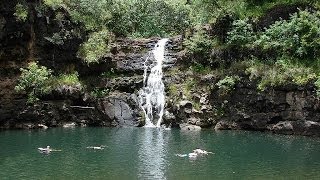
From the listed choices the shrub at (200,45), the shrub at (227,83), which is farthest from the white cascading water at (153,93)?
the shrub at (227,83)

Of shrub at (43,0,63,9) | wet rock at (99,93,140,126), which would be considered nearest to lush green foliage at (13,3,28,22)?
shrub at (43,0,63,9)

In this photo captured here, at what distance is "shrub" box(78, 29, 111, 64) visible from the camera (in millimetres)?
52612

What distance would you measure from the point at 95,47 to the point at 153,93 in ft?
28.1

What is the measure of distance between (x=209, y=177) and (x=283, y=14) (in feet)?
95.4

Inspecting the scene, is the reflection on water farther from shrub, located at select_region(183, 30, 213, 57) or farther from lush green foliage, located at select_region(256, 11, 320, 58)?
lush green foliage, located at select_region(256, 11, 320, 58)

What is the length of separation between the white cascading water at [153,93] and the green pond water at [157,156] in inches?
A: 237

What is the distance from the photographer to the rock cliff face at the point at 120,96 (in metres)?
44.9

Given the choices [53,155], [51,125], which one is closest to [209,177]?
[53,155]

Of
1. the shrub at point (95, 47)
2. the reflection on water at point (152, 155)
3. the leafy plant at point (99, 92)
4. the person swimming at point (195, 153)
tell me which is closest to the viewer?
the reflection on water at point (152, 155)

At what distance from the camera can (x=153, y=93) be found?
51.8m

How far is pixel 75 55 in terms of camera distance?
5362cm

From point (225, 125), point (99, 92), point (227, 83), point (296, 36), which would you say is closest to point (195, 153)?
point (225, 125)

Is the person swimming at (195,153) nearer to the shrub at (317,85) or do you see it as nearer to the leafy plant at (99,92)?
the shrub at (317,85)

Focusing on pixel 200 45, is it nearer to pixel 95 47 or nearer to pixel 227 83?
pixel 227 83
